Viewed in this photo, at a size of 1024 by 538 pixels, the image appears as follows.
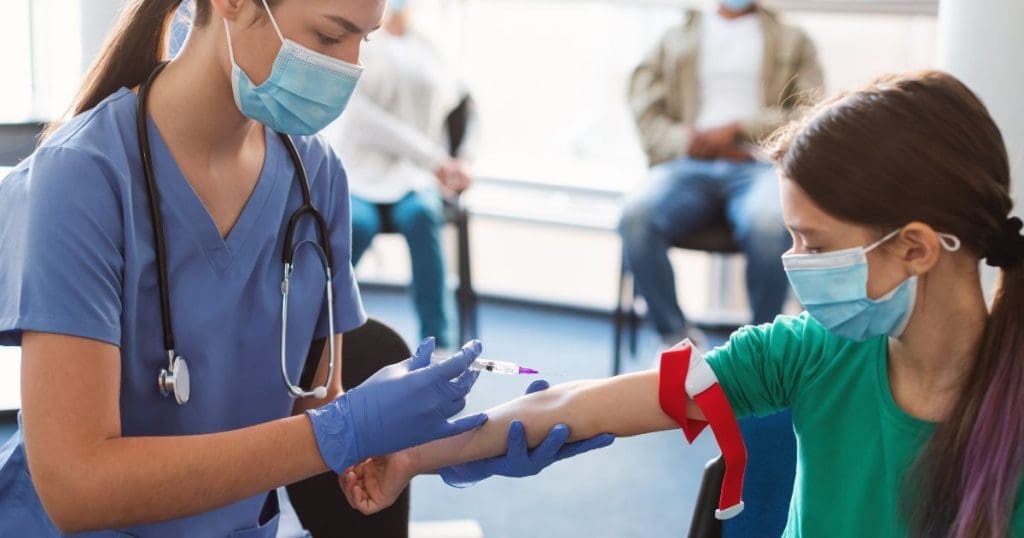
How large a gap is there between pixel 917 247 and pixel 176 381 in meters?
0.86

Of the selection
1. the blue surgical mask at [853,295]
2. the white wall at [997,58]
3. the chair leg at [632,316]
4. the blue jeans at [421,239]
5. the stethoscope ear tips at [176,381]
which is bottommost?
the chair leg at [632,316]

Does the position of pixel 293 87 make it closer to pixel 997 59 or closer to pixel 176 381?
pixel 176 381

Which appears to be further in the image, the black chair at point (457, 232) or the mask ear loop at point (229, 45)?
the black chair at point (457, 232)

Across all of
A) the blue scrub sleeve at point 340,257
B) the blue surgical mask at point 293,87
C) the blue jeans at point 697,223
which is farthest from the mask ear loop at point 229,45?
the blue jeans at point 697,223

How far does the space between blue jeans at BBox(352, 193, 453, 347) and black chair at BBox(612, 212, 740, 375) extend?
0.59 meters

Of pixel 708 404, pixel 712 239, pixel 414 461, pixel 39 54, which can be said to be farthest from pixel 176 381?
pixel 712 239

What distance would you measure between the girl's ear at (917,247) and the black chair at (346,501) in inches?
27.1

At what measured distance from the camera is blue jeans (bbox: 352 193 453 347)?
3752 millimetres

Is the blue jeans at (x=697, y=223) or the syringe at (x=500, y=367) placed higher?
the syringe at (x=500, y=367)

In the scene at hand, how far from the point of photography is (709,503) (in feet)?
4.84

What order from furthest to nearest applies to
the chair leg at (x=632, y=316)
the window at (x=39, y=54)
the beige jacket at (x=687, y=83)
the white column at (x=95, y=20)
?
the chair leg at (x=632, y=316)
the beige jacket at (x=687, y=83)
the window at (x=39, y=54)
the white column at (x=95, y=20)

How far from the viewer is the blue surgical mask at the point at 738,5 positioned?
379 cm

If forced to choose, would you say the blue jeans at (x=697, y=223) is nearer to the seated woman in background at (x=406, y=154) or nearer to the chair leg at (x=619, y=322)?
the chair leg at (x=619, y=322)

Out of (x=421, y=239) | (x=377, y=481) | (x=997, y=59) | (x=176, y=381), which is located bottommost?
(x=421, y=239)
